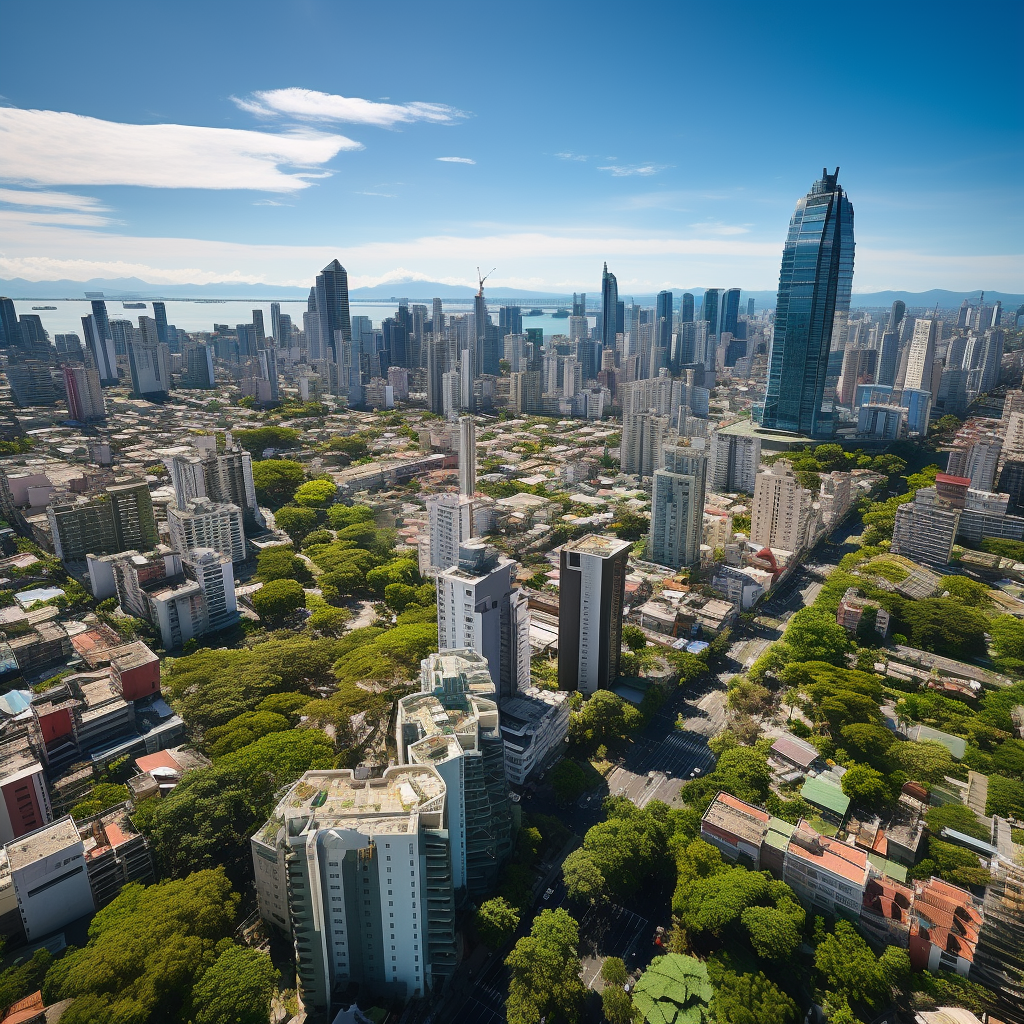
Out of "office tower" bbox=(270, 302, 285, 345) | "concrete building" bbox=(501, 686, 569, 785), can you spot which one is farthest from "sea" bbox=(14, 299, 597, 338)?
"concrete building" bbox=(501, 686, 569, 785)

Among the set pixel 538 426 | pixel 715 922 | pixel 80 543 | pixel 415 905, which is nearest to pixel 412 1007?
pixel 415 905

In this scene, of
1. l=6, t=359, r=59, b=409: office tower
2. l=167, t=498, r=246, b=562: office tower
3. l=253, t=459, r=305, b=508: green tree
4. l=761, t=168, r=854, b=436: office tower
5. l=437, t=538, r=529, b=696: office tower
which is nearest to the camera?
l=437, t=538, r=529, b=696: office tower

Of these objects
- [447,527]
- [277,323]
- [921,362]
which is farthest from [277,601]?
[277,323]

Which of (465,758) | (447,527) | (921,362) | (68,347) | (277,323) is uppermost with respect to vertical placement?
(277,323)

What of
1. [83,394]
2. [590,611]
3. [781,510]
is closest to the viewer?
[590,611]

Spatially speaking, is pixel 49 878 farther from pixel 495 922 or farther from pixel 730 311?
pixel 730 311

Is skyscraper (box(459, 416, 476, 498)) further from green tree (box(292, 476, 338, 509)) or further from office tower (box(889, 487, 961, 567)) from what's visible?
office tower (box(889, 487, 961, 567))

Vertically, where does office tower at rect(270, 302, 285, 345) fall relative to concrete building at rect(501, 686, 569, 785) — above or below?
above
